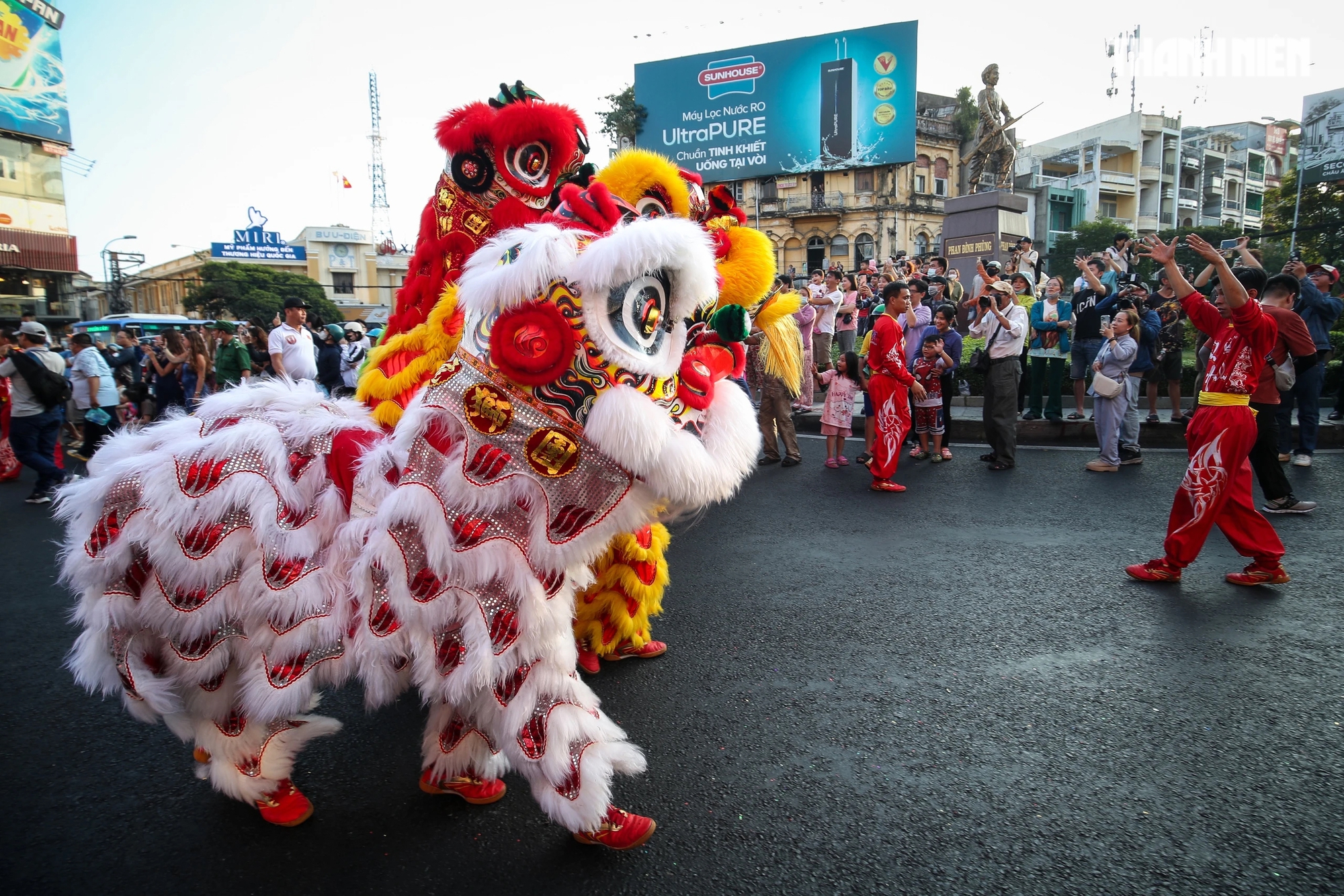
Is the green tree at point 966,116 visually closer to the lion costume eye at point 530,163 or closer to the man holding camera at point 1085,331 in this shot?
the man holding camera at point 1085,331

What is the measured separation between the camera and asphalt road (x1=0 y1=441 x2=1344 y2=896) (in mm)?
1965

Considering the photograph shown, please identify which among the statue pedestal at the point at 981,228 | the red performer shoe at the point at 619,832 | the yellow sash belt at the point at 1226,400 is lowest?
the red performer shoe at the point at 619,832

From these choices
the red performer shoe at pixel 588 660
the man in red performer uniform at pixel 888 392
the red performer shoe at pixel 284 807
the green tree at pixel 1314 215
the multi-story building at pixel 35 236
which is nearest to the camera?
the red performer shoe at pixel 284 807

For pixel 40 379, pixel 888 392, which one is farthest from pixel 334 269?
pixel 888 392

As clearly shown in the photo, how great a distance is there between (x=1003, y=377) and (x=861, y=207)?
3825cm

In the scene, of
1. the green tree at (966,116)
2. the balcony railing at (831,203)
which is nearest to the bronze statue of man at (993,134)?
the balcony railing at (831,203)

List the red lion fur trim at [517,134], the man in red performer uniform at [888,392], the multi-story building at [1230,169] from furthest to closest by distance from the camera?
the multi-story building at [1230,169] → the man in red performer uniform at [888,392] → the red lion fur trim at [517,134]

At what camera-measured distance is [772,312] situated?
9.62 feet

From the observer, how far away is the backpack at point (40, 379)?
658 centimetres

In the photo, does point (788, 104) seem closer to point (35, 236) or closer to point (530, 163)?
point (530, 163)

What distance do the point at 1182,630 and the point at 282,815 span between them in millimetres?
3710

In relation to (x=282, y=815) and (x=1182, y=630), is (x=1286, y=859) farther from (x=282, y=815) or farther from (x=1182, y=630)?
(x=282, y=815)

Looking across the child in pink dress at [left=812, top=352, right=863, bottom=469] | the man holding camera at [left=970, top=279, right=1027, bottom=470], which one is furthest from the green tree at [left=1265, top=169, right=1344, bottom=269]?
the child in pink dress at [left=812, top=352, right=863, bottom=469]

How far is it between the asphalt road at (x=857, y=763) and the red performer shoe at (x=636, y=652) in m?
0.05
